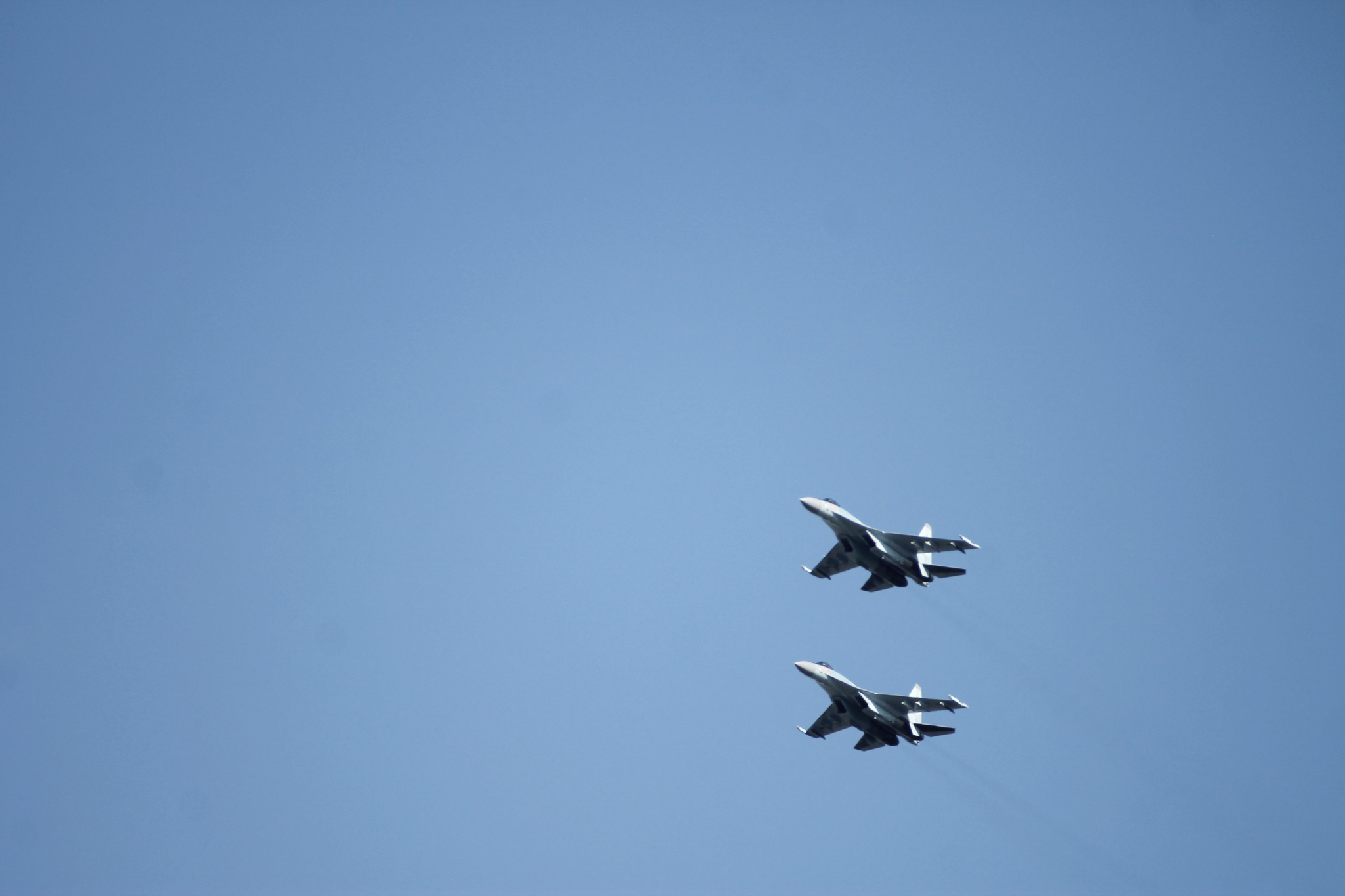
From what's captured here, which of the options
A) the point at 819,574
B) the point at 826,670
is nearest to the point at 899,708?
the point at 826,670

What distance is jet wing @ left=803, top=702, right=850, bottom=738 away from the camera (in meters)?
68.8

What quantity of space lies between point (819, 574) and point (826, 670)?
7.57m

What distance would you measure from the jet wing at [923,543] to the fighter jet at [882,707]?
8.61 m

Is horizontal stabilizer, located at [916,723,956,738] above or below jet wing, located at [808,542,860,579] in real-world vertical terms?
below

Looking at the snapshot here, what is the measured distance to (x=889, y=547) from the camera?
63.3 m

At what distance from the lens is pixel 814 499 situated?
63062mm

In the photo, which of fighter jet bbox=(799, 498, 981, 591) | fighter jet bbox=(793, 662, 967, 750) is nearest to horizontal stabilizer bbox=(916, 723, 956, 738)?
fighter jet bbox=(793, 662, 967, 750)

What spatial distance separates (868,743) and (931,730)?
4.53 metres

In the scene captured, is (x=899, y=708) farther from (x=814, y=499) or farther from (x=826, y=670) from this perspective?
(x=814, y=499)

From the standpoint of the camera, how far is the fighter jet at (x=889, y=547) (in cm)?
6275

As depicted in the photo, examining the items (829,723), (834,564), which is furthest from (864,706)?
(834,564)

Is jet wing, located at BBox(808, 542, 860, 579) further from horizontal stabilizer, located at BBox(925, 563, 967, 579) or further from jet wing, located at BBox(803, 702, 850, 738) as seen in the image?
jet wing, located at BBox(803, 702, 850, 738)

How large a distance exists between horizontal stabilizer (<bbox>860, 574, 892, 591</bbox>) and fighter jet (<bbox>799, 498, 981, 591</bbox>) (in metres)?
0.85

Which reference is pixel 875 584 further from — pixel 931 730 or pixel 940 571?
pixel 931 730
